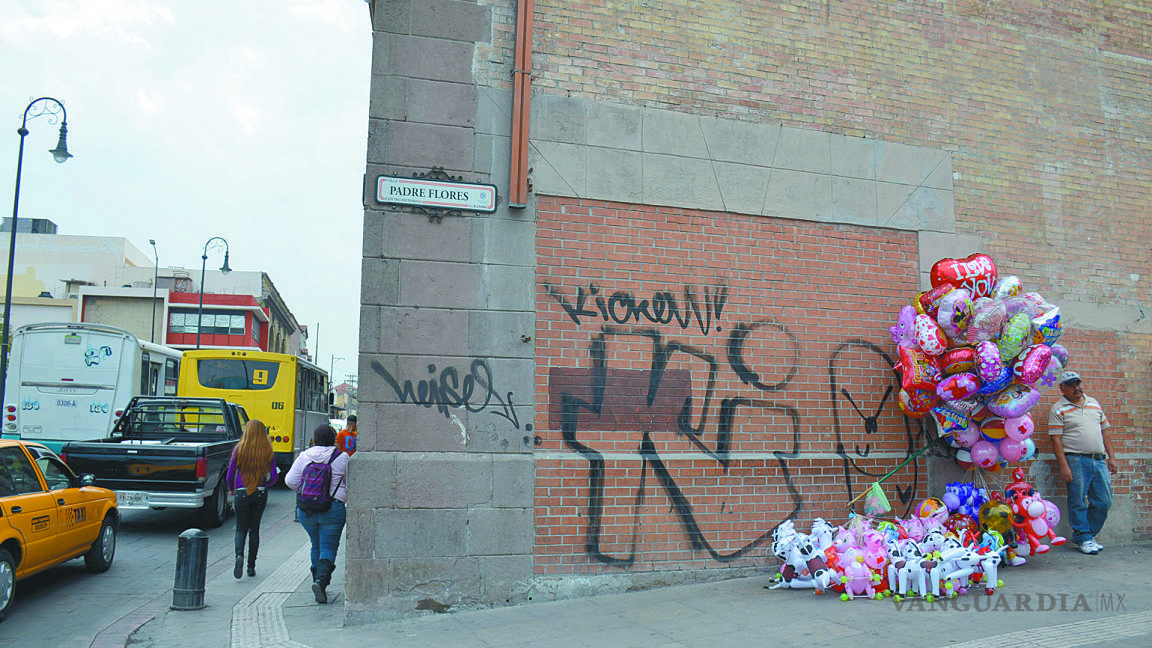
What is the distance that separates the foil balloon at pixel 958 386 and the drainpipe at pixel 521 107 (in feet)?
13.5

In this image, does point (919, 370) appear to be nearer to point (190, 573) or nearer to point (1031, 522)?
point (1031, 522)

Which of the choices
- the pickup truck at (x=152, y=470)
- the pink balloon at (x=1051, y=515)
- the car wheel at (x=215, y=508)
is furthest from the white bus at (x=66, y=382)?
the pink balloon at (x=1051, y=515)

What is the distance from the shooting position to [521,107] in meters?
6.93

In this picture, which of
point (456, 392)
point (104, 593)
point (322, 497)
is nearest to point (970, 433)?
point (456, 392)

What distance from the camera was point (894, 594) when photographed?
625cm

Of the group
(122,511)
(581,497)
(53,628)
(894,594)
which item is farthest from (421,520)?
(122,511)

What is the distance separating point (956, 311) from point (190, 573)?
7.20m

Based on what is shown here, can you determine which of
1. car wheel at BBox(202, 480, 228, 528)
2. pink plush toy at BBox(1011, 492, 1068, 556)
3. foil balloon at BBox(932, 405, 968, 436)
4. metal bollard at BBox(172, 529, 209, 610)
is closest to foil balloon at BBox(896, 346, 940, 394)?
foil balloon at BBox(932, 405, 968, 436)

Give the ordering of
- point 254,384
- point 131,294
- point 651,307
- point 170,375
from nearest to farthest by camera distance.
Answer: point 651,307, point 254,384, point 170,375, point 131,294

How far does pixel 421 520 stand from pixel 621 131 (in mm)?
3878

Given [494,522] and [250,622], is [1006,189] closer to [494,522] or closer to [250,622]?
[494,522]

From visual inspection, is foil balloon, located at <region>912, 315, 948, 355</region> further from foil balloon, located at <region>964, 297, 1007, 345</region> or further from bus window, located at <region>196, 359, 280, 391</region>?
bus window, located at <region>196, 359, 280, 391</region>

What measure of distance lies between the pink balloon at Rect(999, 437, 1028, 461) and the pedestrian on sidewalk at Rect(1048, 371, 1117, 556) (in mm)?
992

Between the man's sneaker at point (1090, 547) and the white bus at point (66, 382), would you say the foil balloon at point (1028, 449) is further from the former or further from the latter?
the white bus at point (66, 382)
